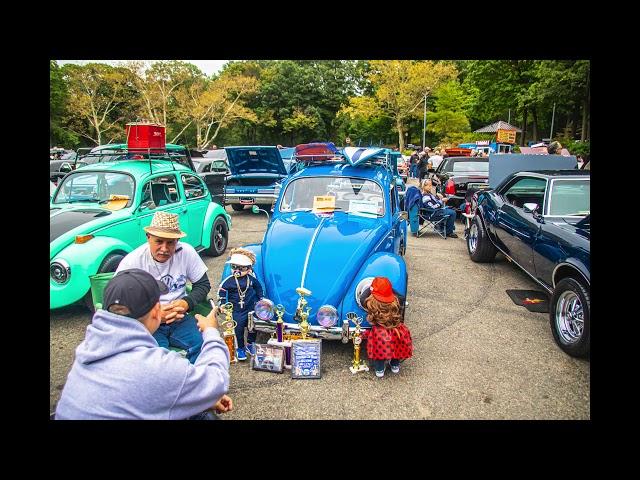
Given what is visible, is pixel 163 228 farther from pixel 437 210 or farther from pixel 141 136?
pixel 437 210

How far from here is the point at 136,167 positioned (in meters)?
6.34

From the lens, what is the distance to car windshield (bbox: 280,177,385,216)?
17.8ft

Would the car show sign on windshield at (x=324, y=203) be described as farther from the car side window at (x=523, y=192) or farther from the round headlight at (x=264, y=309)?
the car side window at (x=523, y=192)

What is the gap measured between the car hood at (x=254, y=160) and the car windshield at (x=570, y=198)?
773 centimetres

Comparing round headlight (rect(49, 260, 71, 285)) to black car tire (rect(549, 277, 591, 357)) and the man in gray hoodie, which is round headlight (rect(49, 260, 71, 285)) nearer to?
the man in gray hoodie

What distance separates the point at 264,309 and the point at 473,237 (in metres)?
5.36

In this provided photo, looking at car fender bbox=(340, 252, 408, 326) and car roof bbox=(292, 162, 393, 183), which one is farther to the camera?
car roof bbox=(292, 162, 393, 183)

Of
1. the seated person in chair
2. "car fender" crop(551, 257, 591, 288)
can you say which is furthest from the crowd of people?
the seated person in chair

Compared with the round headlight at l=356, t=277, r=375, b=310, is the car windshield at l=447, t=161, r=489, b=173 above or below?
above

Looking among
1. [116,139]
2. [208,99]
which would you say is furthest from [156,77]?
[116,139]

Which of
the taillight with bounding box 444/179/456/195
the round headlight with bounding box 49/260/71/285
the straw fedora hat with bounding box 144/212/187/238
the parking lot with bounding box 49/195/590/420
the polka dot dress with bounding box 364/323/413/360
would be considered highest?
the taillight with bounding box 444/179/456/195

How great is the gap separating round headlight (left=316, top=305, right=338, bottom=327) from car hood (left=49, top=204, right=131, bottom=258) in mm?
3163

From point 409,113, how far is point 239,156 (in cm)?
2681
